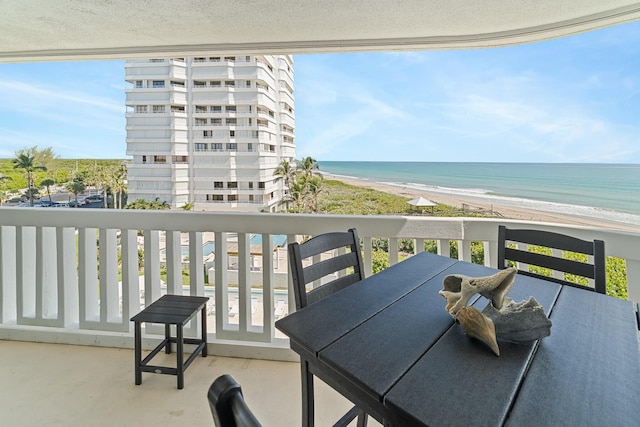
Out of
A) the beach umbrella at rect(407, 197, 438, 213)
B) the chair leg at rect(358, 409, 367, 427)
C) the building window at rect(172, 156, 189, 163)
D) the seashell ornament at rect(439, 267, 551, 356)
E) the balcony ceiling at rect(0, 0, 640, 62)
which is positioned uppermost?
the balcony ceiling at rect(0, 0, 640, 62)

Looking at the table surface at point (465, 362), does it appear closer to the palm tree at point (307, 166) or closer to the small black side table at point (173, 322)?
the small black side table at point (173, 322)

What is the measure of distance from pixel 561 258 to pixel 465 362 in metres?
1.13

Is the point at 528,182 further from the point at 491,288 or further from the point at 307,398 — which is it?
the point at 307,398

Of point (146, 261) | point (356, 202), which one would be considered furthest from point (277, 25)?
point (356, 202)

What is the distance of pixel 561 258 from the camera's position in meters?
1.56

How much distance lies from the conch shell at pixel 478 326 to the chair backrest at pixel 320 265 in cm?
61

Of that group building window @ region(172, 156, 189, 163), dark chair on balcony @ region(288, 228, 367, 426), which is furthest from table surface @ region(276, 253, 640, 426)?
building window @ region(172, 156, 189, 163)

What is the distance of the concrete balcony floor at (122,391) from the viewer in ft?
5.86

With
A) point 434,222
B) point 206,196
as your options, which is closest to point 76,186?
point 206,196

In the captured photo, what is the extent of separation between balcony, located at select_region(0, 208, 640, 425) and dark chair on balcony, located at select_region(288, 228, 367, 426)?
62cm

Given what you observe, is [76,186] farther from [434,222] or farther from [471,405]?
[471,405]

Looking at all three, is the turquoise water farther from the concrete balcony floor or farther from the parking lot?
the parking lot

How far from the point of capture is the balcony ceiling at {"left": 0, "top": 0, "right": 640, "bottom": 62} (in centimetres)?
201

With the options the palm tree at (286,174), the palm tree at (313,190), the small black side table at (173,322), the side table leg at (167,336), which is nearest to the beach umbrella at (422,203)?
the palm tree at (313,190)
